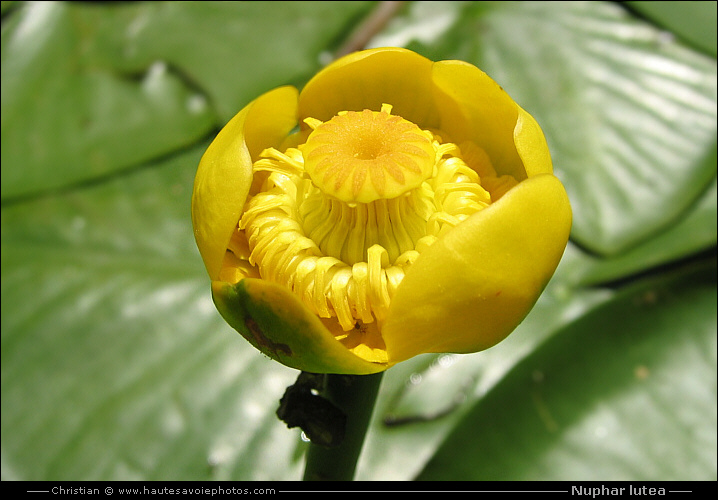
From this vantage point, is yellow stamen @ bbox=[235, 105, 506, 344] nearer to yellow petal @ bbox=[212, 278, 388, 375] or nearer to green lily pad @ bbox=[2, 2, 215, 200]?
yellow petal @ bbox=[212, 278, 388, 375]

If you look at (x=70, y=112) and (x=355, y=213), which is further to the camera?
(x=70, y=112)

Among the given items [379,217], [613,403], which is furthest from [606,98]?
[379,217]

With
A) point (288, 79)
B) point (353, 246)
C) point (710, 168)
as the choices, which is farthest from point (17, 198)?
point (710, 168)

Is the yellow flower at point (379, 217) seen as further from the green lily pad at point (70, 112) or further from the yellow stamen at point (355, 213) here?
the green lily pad at point (70, 112)

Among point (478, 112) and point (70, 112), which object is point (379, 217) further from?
point (70, 112)

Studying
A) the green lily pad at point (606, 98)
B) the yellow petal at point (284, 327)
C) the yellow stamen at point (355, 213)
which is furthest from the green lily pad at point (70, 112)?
the yellow petal at point (284, 327)

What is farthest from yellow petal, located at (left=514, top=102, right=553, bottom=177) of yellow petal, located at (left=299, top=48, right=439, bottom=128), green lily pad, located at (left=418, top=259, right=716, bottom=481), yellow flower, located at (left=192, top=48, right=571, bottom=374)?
green lily pad, located at (left=418, top=259, right=716, bottom=481)

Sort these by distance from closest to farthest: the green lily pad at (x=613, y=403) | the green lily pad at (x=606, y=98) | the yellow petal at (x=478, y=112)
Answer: the yellow petal at (x=478, y=112) → the green lily pad at (x=613, y=403) → the green lily pad at (x=606, y=98)
